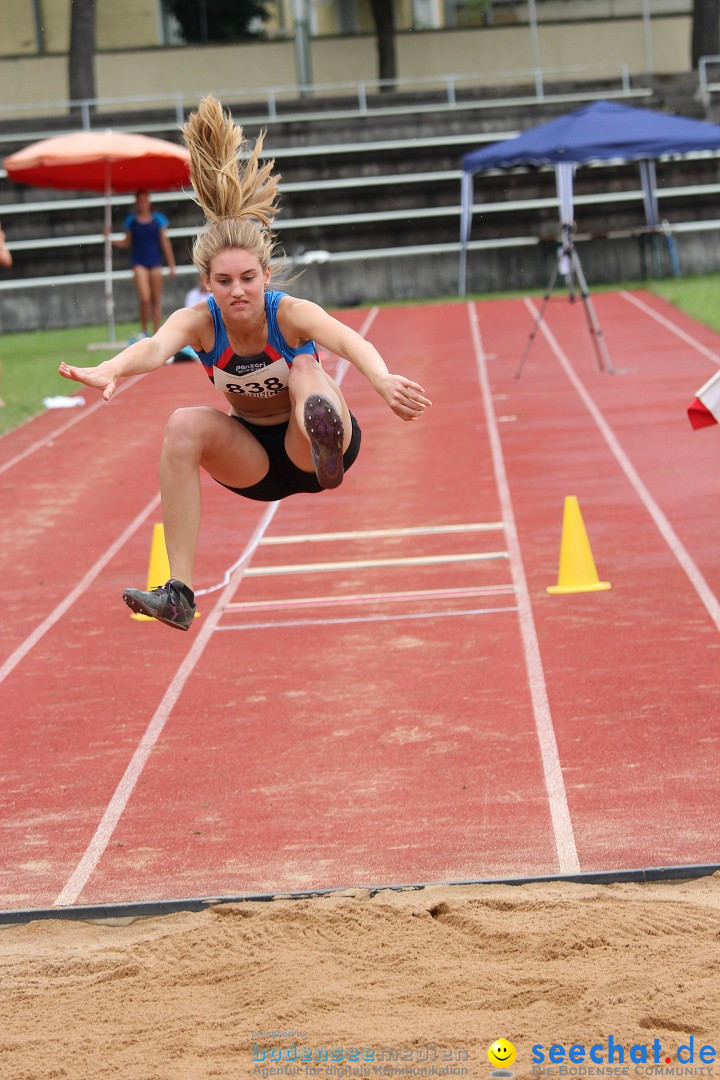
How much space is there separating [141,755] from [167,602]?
1496mm

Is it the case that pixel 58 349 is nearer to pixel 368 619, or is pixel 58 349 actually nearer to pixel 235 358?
pixel 368 619

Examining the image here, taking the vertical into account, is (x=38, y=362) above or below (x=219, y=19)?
below

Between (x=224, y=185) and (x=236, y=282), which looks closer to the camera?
(x=236, y=282)

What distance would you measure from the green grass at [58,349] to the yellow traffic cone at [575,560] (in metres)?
6.82

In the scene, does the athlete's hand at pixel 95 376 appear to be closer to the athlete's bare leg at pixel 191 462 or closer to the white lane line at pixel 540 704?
the athlete's bare leg at pixel 191 462

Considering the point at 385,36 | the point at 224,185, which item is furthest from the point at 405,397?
the point at 385,36

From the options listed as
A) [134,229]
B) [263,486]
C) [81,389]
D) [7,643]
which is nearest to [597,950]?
[263,486]

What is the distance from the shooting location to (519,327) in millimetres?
18031

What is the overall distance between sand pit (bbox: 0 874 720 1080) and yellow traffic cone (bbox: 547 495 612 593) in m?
3.20

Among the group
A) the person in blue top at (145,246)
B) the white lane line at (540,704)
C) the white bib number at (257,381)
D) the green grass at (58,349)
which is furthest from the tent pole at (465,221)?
the white bib number at (257,381)

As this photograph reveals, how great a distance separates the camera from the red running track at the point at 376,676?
4.87m

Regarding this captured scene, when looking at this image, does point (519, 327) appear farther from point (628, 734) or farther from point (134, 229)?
point (628, 734)

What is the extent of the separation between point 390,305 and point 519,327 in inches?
168

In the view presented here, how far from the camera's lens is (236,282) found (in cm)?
425
